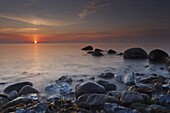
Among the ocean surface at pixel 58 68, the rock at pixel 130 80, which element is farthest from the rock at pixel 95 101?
the rock at pixel 130 80

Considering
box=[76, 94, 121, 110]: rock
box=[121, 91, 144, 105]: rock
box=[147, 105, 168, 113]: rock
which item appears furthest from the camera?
box=[121, 91, 144, 105]: rock

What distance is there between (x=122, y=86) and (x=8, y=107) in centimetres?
654

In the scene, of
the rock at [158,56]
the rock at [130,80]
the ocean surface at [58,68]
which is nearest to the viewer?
the rock at [130,80]

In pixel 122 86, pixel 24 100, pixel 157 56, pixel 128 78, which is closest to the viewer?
pixel 24 100

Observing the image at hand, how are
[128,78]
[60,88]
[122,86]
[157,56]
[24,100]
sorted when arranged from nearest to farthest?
[24,100] < [60,88] < [122,86] < [128,78] < [157,56]

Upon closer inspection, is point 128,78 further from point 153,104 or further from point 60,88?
point 153,104

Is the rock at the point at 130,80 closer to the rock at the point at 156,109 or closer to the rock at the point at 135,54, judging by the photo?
the rock at the point at 156,109

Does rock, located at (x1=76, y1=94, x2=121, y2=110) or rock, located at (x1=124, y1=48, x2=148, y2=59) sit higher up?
rock, located at (x1=124, y1=48, x2=148, y2=59)

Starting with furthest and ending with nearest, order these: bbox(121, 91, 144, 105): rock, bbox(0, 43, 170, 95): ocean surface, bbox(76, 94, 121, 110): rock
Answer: bbox(0, 43, 170, 95): ocean surface
bbox(121, 91, 144, 105): rock
bbox(76, 94, 121, 110): rock

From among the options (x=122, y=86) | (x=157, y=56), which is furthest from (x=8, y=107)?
(x=157, y=56)

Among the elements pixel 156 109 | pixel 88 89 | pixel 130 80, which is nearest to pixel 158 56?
pixel 130 80

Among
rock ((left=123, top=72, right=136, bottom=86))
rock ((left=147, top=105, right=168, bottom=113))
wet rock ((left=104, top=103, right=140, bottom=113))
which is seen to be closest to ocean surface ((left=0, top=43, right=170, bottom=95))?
rock ((left=123, top=72, right=136, bottom=86))

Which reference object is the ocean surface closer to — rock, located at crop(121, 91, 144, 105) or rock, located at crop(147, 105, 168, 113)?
rock, located at crop(121, 91, 144, 105)

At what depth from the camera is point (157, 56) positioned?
31953 millimetres
